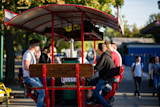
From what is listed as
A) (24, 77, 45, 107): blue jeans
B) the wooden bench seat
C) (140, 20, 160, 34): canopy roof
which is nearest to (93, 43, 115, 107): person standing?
the wooden bench seat

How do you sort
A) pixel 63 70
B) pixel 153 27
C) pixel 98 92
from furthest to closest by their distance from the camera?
pixel 153 27 < pixel 98 92 < pixel 63 70

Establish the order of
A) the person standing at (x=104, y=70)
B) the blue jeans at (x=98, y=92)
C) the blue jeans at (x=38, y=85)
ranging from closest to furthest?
1. the blue jeans at (x=38, y=85)
2. the person standing at (x=104, y=70)
3. the blue jeans at (x=98, y=92)

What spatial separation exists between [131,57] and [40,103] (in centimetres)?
3493

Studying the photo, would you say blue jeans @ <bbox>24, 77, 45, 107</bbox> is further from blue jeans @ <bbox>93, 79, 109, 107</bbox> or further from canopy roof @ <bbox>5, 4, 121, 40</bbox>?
canopy roof @ <bbox>5, 4, 121, 40</bbox>

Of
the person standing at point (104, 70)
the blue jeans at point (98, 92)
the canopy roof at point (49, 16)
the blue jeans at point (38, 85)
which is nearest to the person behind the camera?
the blue jeans at point (38, 85)

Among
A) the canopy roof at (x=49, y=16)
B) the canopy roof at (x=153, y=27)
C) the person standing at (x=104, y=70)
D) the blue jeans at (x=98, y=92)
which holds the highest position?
the canopy roof at (x=153, y=27)

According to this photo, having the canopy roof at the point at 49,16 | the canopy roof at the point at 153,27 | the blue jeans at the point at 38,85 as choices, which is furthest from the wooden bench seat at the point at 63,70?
the canopy roof at the point at 153,27

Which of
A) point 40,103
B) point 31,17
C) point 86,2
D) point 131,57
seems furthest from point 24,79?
point 131,57

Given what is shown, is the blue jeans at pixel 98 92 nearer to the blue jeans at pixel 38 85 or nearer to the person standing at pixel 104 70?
the person standing at pixel 104 70

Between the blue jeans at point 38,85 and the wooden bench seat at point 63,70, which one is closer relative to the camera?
the wooden bench seat at point 63,70

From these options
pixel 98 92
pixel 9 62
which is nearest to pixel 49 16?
pixel 98 92

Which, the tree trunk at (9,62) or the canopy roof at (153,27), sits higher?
the canopy roof at (153,27)

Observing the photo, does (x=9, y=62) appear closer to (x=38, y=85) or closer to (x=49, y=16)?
(x=49, y=16)

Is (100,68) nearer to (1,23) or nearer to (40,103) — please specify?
(40,103)
